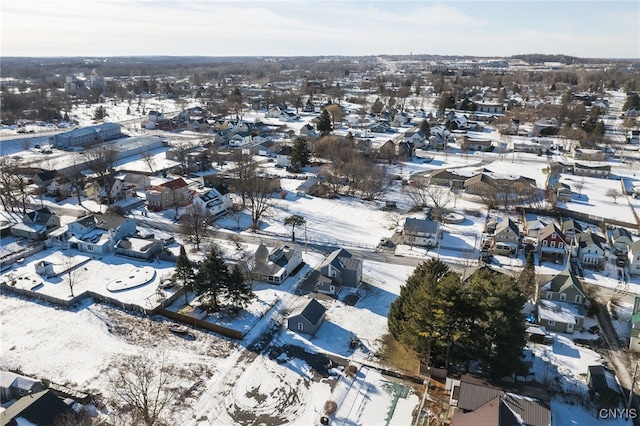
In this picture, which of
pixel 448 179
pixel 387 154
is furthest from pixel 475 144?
pixel 448 179

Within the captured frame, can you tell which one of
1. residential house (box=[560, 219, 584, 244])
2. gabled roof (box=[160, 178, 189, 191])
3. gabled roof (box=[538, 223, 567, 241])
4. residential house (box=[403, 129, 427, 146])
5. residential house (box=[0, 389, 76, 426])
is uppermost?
residential house (box=[403, 129, 427, 146])

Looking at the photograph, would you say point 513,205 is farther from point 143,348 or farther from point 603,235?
point 143,348

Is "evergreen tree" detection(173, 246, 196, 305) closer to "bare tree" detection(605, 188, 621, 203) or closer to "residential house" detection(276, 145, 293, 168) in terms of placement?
"residential house" detection(276, 145, 293, 168)

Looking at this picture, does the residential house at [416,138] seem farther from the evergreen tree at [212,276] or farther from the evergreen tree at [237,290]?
the evergreen tree at [212,276]

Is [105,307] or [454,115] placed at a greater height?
[454,115]

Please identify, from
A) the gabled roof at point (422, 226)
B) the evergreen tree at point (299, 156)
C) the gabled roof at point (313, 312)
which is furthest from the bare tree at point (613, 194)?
the gabled roof at point (313, 312)

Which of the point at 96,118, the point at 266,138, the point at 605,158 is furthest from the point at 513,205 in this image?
the point at 96,118

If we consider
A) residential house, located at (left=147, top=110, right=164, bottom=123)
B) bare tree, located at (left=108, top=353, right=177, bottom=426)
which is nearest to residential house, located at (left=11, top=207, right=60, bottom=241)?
bare tree, located at (left=108, top=353, right=177, bottom=426)
